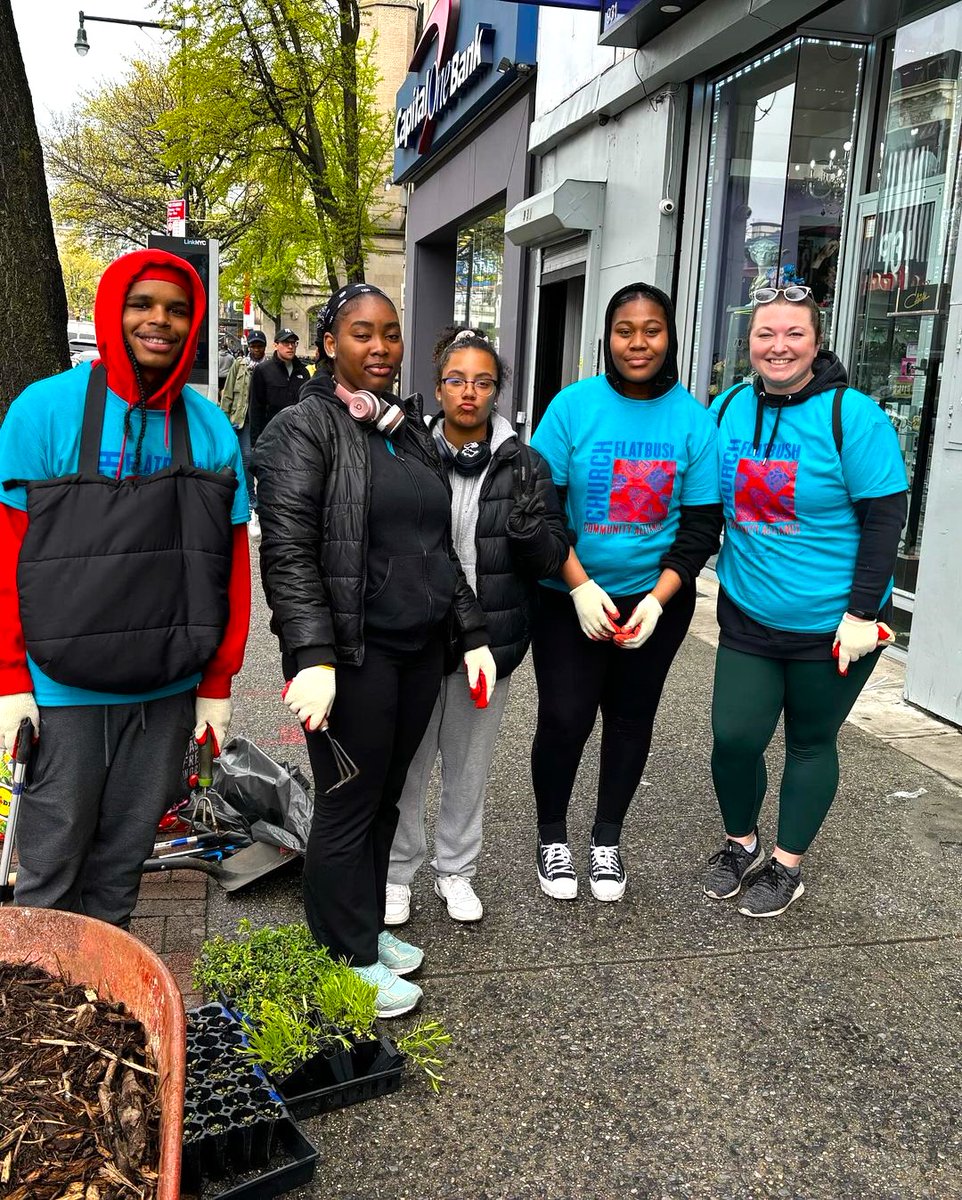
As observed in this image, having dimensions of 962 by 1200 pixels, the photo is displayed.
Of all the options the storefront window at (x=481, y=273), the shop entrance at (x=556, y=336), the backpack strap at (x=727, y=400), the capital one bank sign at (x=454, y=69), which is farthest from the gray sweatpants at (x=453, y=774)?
the storefront window at (x=481, y=273)

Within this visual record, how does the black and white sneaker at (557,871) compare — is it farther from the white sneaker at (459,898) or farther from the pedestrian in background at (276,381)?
the pedestrian in background at (276,381)

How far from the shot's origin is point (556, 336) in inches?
493

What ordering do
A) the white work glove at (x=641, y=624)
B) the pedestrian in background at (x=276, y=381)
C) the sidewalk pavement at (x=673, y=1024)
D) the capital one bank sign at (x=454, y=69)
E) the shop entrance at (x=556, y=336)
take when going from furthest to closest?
the capital one bank sign at (x=454, y=69)
the shop entrance at (x=556, y=336)
the pedestrian in background at (x=276, y=381)
the white work glove at (x=641, y=624)
the sidewalk pavement at (x=673, y=1024)

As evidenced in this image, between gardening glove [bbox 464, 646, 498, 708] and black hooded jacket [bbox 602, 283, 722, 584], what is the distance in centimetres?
75

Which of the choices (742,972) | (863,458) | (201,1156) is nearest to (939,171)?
(863,458)

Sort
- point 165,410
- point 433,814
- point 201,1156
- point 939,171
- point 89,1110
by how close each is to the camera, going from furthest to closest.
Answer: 1. point 939,171
2. point 433,814
3. point 165,410
4. point 201,1156
5. point 89,1110

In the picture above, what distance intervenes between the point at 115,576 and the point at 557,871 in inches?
77.6

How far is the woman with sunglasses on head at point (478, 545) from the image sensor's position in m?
3.15

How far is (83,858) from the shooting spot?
2.55m

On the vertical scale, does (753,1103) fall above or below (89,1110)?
below

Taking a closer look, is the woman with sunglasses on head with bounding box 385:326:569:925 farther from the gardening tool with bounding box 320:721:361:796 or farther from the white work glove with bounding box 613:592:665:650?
the gardening tool with bounding box 320:721:361:796

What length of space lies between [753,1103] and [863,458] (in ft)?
5.90

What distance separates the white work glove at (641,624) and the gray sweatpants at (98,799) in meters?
1.38

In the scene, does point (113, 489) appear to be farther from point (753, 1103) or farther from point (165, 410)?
point (753, 1103)
